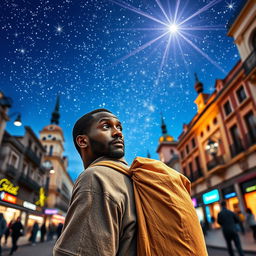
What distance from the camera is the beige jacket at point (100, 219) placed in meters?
0.85

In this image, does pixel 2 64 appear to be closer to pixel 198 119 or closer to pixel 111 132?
pixel 111 132

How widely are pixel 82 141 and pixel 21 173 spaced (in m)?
25.4

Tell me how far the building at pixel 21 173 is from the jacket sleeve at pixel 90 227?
15.2 m

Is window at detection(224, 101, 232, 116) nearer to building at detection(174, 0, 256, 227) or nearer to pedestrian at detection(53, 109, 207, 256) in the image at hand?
building at detection(174, 0, 256, 227)

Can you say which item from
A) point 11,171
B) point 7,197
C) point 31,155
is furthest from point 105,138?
point 31,155

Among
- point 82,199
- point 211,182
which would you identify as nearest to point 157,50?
point 82,199

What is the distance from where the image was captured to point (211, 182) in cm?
2075

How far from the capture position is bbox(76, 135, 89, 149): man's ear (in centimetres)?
145

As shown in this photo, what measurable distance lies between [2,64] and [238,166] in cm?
1802

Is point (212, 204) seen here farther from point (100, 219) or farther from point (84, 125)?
point (100, 219)

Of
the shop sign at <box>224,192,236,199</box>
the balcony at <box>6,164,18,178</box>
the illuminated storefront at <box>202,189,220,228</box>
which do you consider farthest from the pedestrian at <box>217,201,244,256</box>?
the balcony at <box>6,164,18,178</box>

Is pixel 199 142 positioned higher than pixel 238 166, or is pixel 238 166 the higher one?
pixel 199 142

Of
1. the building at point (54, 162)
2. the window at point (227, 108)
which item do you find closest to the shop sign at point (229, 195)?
the window at point (227, 108)

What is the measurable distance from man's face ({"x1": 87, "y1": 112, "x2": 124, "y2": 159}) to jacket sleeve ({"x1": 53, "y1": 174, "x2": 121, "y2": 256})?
402 mm
